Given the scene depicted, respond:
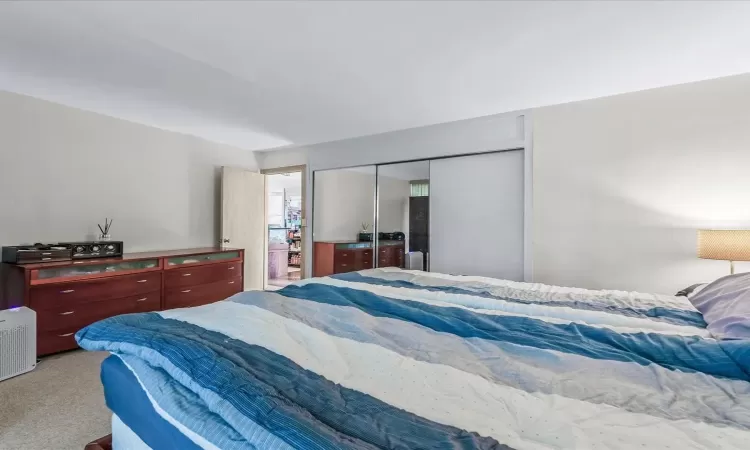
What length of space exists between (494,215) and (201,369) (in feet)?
11.1

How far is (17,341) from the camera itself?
2.50 metres

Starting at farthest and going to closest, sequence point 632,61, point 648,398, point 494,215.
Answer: point 494,215
point 632,61
point 648,398

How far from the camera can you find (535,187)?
11.4 feet

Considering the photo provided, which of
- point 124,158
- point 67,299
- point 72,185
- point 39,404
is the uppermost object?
point 124,158

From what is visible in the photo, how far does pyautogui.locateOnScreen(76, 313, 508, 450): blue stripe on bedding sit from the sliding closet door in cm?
310

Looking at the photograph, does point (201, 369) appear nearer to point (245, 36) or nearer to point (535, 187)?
point (245, 36)

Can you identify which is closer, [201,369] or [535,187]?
[201,369]

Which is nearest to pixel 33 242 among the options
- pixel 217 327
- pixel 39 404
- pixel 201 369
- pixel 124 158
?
pixel 124 158

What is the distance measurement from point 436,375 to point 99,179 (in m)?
4.33

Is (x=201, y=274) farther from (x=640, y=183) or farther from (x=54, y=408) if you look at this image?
(x=640, y=183)

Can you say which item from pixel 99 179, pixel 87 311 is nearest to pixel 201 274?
pixel 87 311

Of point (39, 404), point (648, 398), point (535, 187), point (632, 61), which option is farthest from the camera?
point (535, 187)

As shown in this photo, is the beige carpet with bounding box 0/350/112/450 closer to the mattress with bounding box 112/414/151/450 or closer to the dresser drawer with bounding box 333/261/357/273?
the mattress with bounding box 112/414/151/450

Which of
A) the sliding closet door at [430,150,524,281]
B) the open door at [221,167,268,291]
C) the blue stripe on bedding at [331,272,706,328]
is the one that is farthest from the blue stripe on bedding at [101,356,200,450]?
the open door at [221,167,268,291]
